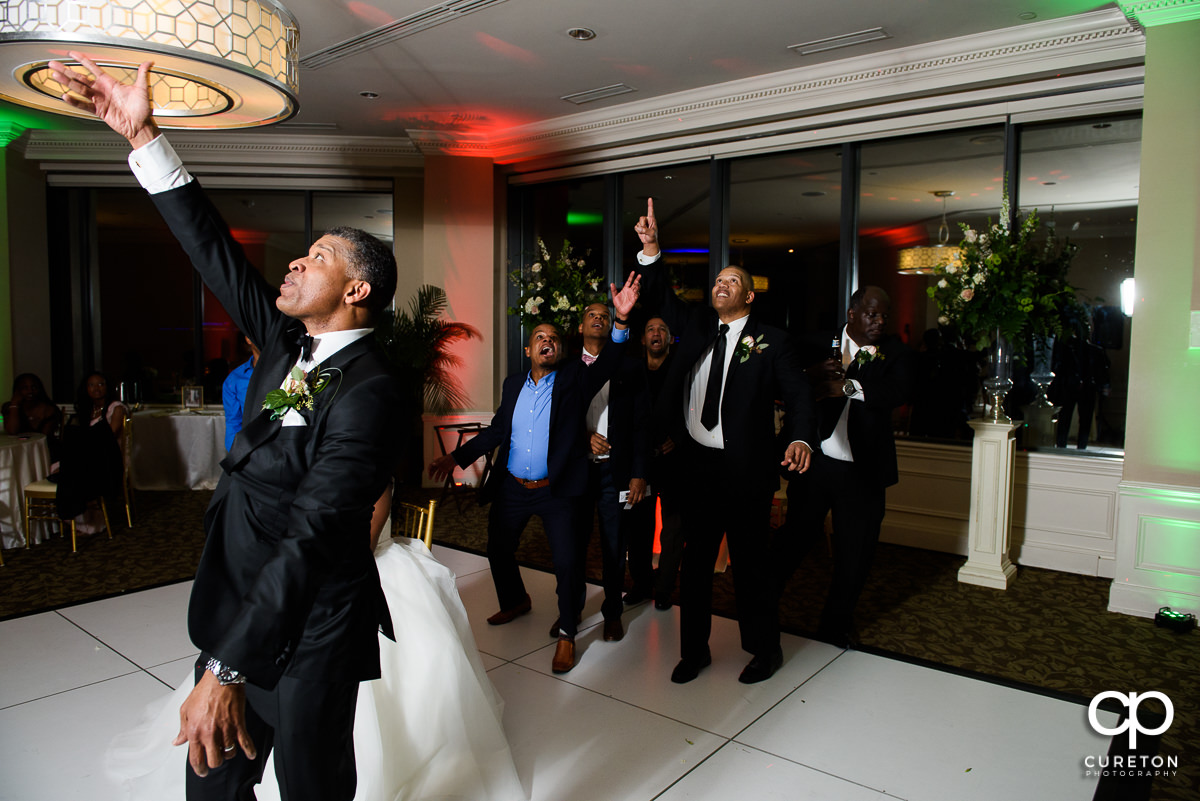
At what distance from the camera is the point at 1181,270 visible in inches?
173

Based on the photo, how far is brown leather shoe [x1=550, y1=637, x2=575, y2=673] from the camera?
3.57 m

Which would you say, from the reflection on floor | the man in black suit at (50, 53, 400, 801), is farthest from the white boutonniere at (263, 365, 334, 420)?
the reflection on floor

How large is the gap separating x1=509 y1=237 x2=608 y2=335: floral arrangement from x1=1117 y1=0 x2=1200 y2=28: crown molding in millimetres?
4101

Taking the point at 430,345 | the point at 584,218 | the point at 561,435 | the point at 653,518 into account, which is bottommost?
the point at 653,518

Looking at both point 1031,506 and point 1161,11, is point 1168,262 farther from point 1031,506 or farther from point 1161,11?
A: point 1031,506

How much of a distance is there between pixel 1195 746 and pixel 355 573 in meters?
3.28

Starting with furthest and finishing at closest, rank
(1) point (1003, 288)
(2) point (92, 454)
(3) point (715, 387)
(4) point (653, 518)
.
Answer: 1. (2) point (92, 454)
2. (1) point (1003, 288)
3. (4) point (653, 518)
4. (3) point (715, 387)

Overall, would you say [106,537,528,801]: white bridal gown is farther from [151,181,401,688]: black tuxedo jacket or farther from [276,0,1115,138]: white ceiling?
[276,0,1115,138]: white ceiling

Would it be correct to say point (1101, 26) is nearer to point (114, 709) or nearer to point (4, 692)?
point (114, 709)

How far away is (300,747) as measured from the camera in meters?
1.59

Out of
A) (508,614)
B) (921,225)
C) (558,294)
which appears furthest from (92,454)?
(921,225)

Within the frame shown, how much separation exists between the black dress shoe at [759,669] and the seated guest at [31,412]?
6.16 m

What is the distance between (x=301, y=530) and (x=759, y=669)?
103 inches

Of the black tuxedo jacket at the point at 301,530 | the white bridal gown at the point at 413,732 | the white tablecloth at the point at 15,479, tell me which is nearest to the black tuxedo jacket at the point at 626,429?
the white bridal gown at the point at 413,732
